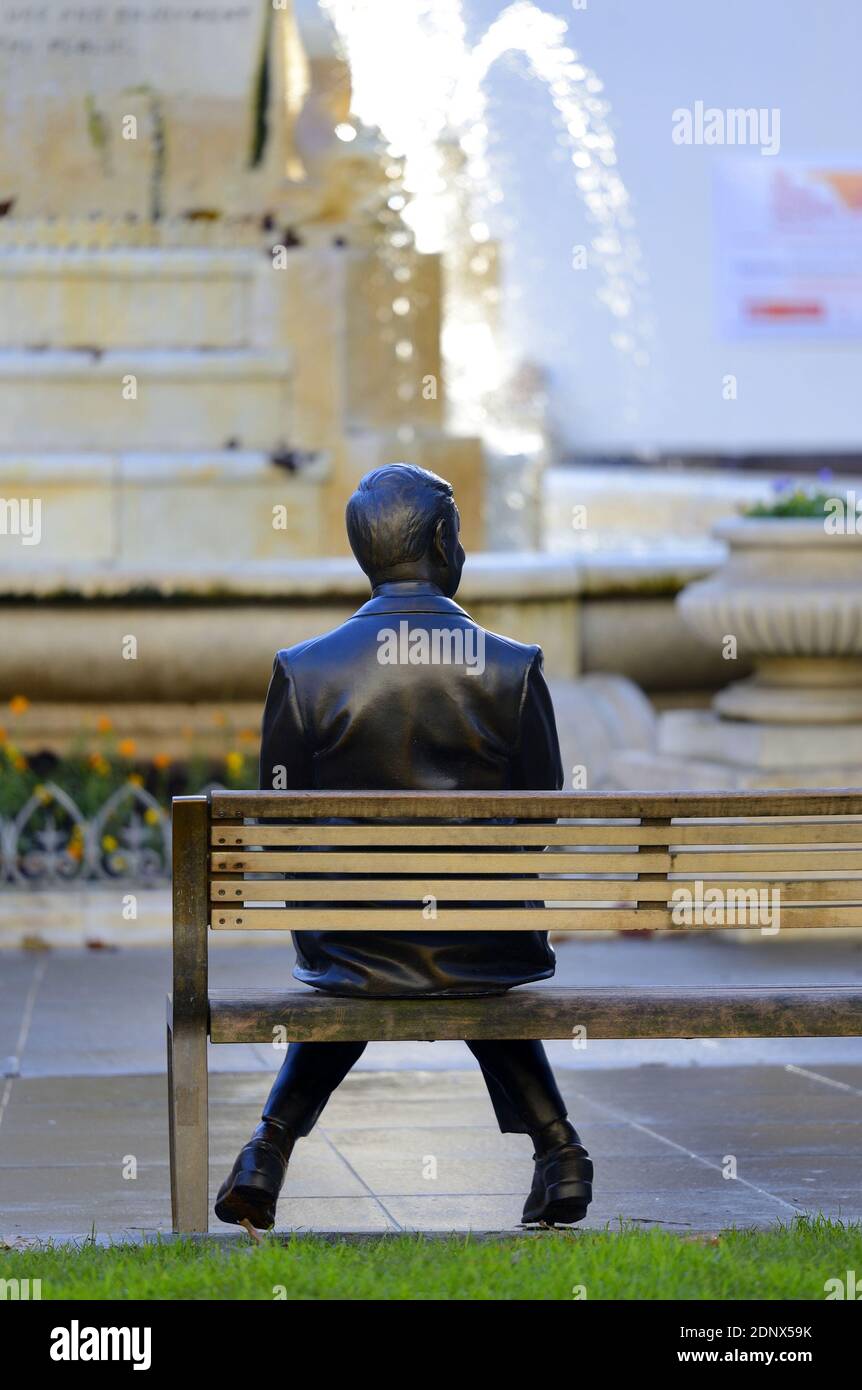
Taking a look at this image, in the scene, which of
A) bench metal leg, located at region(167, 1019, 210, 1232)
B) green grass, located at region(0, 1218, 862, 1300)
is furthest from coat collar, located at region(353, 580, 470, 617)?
green grass, located at region(0, 1218, 862, 1300)

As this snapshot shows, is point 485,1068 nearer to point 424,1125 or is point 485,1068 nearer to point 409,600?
point 409,600

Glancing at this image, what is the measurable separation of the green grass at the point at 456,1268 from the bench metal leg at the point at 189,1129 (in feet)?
0.55

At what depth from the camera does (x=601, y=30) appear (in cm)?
3150

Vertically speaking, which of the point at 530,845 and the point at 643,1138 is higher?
the point at 530,845

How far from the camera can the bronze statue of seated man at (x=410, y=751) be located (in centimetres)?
454

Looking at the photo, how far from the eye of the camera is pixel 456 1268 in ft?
13.1

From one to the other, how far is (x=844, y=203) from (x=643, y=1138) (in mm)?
28470

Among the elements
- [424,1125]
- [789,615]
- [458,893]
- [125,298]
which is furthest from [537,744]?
[125,298]

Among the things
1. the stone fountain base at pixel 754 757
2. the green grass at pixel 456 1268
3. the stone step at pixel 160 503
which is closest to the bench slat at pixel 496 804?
the green grass at pixel 456 1268

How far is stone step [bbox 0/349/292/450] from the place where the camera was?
11.2 metres

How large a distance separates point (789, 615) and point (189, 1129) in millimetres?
5044
